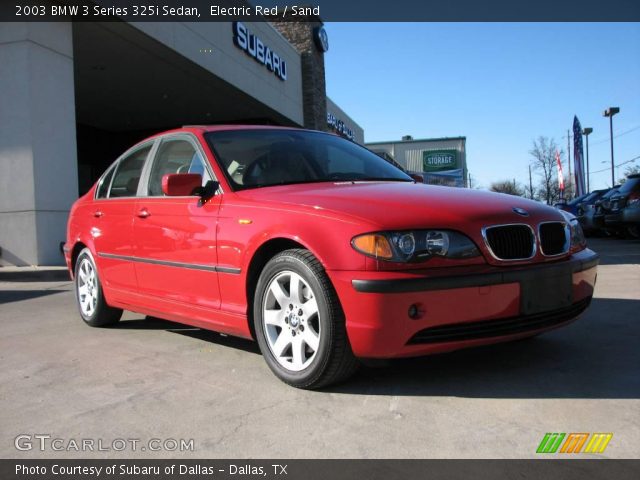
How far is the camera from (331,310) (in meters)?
2.88

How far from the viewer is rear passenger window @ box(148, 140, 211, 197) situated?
13.3 ft

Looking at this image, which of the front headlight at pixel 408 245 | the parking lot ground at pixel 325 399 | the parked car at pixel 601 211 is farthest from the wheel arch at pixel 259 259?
the parked car at pixel 601 211

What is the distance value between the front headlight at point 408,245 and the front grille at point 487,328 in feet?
1.14

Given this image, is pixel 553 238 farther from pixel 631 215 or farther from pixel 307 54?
pixel 307 54

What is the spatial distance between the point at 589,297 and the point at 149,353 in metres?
2.90

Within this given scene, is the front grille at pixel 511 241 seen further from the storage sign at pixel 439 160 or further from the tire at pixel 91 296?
the storage sign at pixel 439 160

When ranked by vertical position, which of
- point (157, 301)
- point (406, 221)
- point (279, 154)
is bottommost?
point (157, 301)

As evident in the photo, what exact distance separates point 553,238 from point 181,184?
226 cm

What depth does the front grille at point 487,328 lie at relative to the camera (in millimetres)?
2793

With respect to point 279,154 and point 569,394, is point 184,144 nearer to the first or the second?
point 279,154

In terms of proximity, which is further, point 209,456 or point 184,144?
point 184,144

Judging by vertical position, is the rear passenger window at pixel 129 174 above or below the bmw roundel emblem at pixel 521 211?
above
